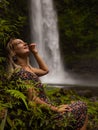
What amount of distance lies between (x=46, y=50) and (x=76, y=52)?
2.82 m

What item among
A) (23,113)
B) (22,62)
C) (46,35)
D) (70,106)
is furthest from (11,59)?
(46,35)

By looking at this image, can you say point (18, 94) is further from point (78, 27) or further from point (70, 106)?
point (78, 27)

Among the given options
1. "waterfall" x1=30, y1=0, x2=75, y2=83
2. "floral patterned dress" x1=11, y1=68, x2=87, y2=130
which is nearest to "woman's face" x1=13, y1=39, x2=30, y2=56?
"floral patterned dress" x1=11, y1=68, x2=87, y2=130

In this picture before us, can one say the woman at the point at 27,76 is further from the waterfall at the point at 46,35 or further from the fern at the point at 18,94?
the waterfall at the point at 46,35

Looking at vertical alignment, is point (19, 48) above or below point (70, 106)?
above

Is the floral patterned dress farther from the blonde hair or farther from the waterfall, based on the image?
the waterfall

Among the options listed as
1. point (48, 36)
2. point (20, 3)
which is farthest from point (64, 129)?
point (48, 36)

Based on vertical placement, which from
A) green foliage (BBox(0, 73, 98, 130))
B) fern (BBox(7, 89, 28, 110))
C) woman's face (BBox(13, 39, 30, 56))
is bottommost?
green foliage (BBox(0, 73, 98, 130))

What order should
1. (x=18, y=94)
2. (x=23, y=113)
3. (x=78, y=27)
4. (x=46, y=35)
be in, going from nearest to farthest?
(x=18, y=94)
(x=23, y=113)
(x=46, y=35)
(x=78, y=27)

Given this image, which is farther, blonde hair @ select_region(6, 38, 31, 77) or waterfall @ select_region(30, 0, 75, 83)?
waterfall @ select_region(30, 0, 75, 83)

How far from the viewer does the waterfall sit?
26828mm

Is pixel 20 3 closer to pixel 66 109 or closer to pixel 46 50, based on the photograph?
pixel 46 50

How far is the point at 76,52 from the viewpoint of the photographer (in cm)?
2847

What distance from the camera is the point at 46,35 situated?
2714 centimetres
